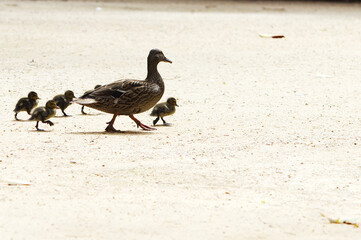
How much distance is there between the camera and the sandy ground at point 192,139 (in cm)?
478

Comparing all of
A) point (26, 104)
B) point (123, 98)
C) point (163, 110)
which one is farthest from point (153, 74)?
point (26, 104)

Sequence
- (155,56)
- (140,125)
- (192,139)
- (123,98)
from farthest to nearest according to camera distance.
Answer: (155,56), (140,125), (123,98), (192,139)

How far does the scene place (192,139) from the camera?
7.15 metres

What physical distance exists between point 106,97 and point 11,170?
1901 mm

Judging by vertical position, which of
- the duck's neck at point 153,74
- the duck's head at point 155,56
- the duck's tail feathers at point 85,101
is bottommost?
the duck's tail feathers at point 85,101

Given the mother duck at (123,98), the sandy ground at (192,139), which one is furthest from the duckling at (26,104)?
the mother duck at (123,98)

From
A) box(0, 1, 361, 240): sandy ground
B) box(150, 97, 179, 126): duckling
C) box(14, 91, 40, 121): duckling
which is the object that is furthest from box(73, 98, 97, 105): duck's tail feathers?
box(14, 91, 40, 121): duckling

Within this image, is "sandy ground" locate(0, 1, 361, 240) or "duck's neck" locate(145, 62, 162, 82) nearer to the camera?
"sandy ground" locate(0, 1, 361, 240)

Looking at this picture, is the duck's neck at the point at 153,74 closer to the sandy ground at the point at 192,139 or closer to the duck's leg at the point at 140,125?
the duck's leg at the point at 140,125

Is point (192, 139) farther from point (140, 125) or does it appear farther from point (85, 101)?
point (85, 101)

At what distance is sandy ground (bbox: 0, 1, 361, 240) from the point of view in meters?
4.78

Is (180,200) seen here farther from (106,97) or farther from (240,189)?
(106,97)

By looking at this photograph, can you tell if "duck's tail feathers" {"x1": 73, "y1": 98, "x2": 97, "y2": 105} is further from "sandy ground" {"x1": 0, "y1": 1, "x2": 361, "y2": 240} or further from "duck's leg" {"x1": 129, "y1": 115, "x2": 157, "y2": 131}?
"duck's leg" {"x1": 129, "y1": 115, "x2": 157, "y2": 131}

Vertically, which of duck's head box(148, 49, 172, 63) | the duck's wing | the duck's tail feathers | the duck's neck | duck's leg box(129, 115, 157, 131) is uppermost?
duck's head box(148, 49, 172, 63)
